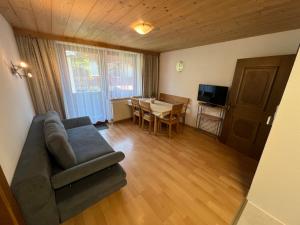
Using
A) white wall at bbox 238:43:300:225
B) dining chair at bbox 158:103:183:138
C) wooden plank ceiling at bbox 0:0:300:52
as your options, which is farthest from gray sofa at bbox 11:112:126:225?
dining chair at bbox 158:103:183:138

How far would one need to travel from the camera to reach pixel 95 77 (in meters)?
3.48

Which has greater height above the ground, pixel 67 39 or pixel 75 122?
pixel 67 39

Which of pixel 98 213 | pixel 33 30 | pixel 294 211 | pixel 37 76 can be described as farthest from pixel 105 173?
pixel 33 30

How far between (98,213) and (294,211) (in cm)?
197

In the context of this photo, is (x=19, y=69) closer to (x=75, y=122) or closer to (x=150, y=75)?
(x=75, y=122)

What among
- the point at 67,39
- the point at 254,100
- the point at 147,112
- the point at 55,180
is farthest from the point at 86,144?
the point at 254,100

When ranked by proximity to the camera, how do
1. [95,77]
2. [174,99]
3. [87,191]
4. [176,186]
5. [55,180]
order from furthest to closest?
[174,99] < [95,77] < [176,186] < [87,191] < [55,180]

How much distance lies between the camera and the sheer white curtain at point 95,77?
3086mm

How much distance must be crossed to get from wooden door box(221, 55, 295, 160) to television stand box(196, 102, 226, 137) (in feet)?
0.94

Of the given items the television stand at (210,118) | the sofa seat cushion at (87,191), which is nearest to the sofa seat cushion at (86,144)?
the sofa seat cushion at (87,191)

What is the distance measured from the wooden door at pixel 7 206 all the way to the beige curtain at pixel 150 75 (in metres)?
3.87

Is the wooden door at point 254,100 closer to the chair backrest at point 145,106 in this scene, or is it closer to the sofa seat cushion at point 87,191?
the chair backrest at point 145,106

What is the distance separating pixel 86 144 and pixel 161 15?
2.16 m

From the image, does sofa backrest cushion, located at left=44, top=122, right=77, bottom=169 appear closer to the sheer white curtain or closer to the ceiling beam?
the sheer white curtain
